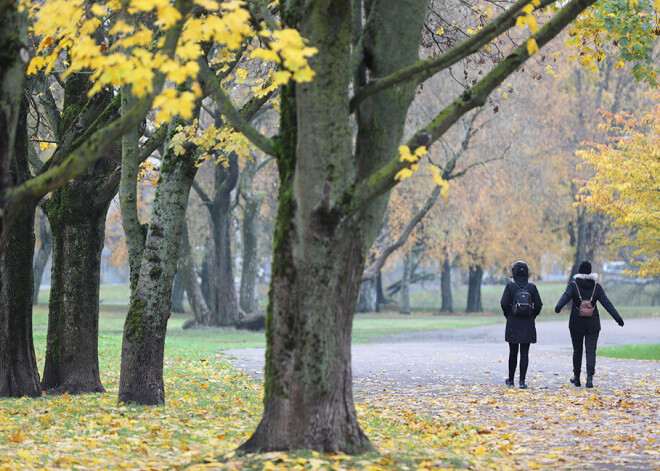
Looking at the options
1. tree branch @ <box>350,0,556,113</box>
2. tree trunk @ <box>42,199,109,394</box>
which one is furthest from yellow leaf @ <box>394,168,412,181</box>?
tree trunk @ <box>42,199,109,394</box>

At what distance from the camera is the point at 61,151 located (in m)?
11.5

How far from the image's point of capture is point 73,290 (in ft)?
37.8

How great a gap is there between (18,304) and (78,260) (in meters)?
0.94

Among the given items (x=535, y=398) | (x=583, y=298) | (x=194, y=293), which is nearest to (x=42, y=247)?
(x=194, y=293)

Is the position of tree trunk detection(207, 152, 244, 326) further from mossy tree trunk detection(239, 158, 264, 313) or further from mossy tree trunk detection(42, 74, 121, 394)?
mossy tree trunk detection(42, 74, 121, 394)

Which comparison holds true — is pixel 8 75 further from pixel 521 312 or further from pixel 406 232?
pixel 406 232

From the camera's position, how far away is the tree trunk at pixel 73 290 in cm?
1150

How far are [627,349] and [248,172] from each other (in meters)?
18.8

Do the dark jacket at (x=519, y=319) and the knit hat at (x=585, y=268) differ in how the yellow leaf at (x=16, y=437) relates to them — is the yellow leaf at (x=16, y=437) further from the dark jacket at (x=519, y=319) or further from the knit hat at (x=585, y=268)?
the knit hat at (x=585, y=268)

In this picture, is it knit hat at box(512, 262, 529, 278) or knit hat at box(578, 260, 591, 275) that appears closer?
knit hat at box(512, 262, 529, 278)

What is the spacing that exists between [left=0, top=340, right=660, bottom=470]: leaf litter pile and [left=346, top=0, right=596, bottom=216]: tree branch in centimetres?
199

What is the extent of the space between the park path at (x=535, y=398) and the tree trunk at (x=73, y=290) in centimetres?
385

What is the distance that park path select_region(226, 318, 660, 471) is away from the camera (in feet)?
25.7

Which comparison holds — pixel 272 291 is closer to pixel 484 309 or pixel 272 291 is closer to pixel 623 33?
pixel 623 33
